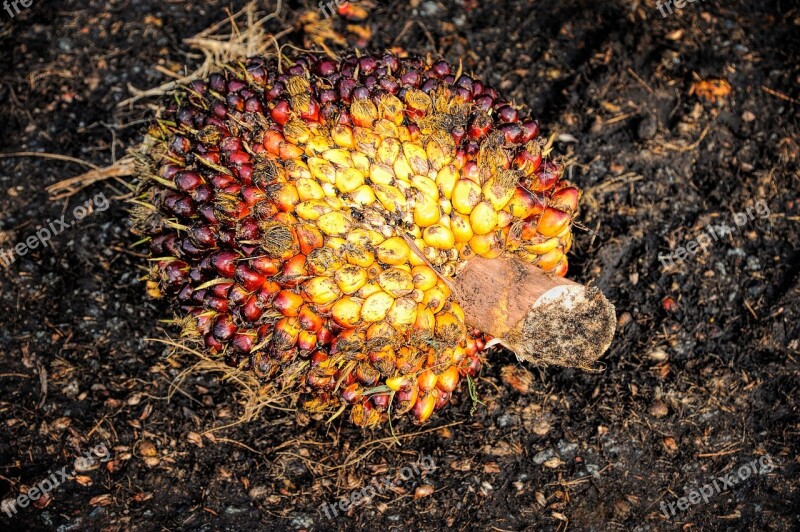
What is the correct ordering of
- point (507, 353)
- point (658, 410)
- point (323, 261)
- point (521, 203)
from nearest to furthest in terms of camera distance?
point (323, 261)
point (521, 203)
point (658, 410)
point (507, 353)

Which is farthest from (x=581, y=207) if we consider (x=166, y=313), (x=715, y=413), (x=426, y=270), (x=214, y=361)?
(x=166, y=313)

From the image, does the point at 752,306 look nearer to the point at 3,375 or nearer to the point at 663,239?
the point at 663,239

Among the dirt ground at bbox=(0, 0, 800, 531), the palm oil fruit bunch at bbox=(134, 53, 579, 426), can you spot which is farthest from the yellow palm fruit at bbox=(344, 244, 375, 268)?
the dirt ground at bbox=(0, 0, 800, 531)

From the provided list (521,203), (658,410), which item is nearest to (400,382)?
(521,203)

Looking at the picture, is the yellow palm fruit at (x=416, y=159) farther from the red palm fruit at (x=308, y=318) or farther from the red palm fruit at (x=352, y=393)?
the red palm fruit at (x=352, y=393)

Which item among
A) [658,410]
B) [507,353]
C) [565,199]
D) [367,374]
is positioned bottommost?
[658,410]

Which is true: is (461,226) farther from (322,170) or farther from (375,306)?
(322,170)

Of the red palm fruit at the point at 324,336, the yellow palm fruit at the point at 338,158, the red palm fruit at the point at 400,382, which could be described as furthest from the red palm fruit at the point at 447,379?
the yellow palm fruit at the point at 338,158
